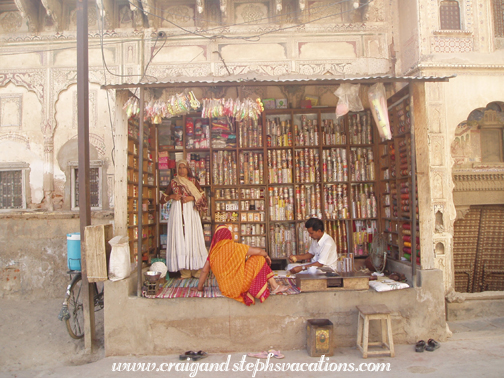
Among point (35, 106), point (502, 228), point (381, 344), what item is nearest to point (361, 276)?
point (381, 344)

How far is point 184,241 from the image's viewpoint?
212 inches

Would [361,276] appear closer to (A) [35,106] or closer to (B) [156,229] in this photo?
(B) [156,229]

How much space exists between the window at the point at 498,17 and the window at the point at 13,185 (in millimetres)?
8286

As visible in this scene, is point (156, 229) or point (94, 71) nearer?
point (156, 229)

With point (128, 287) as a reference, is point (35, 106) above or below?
above

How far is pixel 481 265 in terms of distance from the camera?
6.36 metres

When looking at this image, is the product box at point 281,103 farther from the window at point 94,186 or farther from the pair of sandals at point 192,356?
the pair of sandals at point 192,356

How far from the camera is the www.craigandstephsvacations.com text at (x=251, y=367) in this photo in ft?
12.6

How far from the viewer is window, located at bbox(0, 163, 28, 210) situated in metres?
6.37

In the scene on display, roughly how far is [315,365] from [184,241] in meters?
2.48

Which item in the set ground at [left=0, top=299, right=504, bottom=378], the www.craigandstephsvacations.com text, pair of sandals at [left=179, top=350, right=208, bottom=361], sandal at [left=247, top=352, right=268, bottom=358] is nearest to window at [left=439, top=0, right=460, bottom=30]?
ground at [left=0, top=299, right=504, bottom=378]

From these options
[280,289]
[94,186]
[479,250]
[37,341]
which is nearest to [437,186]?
[479,250]

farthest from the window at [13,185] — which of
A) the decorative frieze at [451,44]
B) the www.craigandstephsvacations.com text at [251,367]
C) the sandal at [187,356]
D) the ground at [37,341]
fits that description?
the decorative frieze at [451,44]

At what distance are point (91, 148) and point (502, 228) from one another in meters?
7.27
